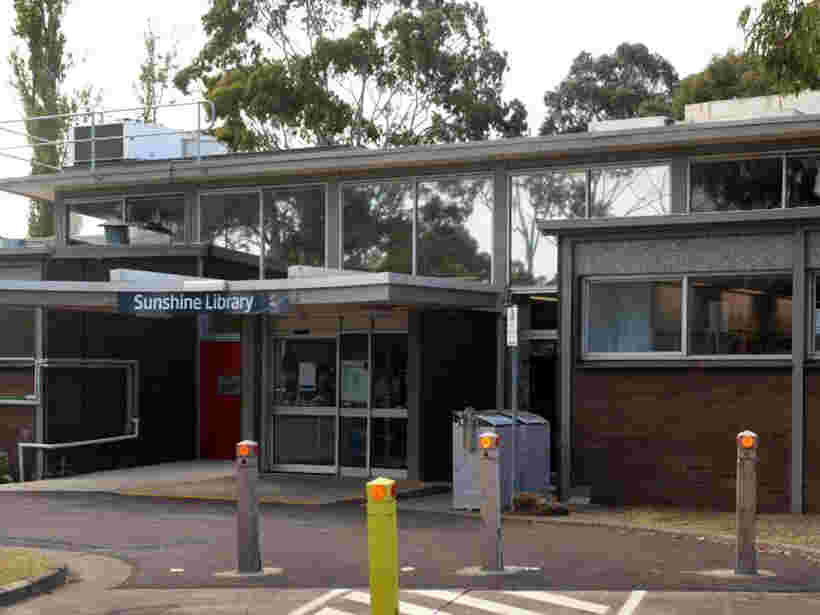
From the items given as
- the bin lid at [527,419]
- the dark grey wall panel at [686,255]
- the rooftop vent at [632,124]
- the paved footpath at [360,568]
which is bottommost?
the paved footpath at [360,568]

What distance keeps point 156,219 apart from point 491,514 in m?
14.2

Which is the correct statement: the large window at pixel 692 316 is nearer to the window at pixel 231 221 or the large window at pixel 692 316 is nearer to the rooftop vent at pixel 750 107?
the rooftop vent at pixel 750 107

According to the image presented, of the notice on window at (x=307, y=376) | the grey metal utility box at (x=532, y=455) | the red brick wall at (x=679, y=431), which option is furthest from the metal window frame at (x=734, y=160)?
the notice on window at (x=307, y=376)

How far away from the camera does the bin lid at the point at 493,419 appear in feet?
56.2

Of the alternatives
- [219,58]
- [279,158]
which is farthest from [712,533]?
[219,58]

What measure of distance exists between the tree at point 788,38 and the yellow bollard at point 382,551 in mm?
8143

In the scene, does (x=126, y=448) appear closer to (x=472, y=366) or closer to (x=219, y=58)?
(x=472, y=366)

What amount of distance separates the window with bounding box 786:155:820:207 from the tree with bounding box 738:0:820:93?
15.2 feet

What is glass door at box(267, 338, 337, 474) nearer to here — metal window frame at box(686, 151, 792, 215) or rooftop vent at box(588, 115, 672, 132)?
rooftop vent at box(588, 115, 672, 132)

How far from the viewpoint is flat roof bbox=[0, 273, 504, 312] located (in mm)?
17828

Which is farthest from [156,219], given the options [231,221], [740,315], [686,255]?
[740,315]

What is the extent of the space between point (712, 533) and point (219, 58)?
29.5m

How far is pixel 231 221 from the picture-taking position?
932 inches

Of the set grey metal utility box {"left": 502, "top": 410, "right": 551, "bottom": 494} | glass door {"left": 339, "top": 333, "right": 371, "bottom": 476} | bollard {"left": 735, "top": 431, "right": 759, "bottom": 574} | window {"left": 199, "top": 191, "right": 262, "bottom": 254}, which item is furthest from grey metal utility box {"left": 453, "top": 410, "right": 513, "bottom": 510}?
window {"left": 199, "top": 191, "right": 262, "bottom": 254}
